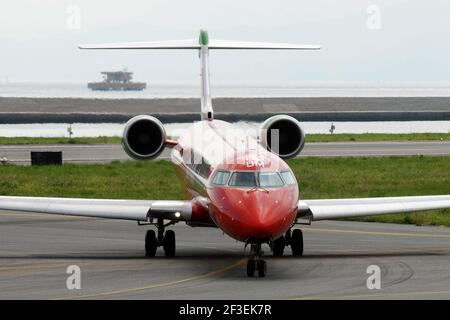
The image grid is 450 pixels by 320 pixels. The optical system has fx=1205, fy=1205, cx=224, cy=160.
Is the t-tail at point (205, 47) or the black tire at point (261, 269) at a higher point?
the t-tail at point (205, 47)

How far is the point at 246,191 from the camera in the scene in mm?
24750

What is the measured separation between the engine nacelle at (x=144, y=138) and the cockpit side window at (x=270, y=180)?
6.51 m

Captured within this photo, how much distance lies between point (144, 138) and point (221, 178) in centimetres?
601

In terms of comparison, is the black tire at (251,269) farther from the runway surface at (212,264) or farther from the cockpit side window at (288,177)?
the cockpit side window at (288,177)

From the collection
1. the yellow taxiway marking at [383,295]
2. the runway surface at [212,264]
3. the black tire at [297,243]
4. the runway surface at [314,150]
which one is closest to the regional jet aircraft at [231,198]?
the black tire at [297,243]

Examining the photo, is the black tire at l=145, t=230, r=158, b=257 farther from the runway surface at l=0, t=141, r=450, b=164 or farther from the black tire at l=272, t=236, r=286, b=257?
the runway surface at l=0, t=141, r=450, b=164

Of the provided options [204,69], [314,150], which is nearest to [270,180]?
[204,69]

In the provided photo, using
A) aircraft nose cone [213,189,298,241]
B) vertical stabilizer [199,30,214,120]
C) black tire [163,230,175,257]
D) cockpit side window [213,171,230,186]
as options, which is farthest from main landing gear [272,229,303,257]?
vertical stabilizer [199,30,214,120]

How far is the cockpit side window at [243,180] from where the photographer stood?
25.0m

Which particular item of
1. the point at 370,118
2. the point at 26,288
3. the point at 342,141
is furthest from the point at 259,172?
the point at 370,118

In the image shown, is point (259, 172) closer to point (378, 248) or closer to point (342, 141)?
point (378, 248)

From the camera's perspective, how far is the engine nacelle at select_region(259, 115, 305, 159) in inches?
1197

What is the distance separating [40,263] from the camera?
27.3 meters
